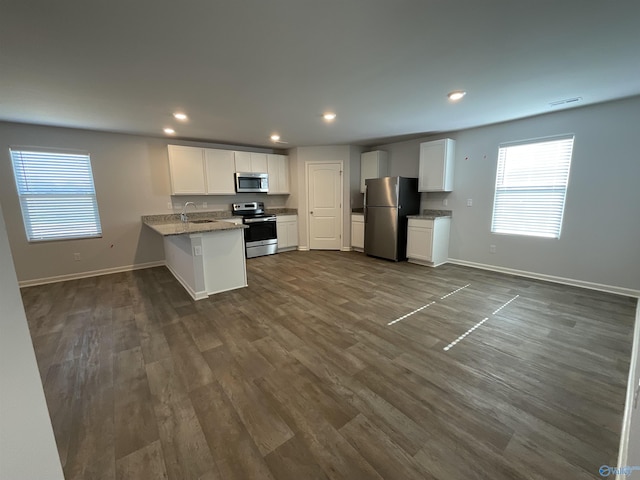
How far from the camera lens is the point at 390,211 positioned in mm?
5027

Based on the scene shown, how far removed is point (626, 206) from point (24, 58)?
6298 mm

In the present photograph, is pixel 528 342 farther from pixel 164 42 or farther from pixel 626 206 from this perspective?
pixel 164 42

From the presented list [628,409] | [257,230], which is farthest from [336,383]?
[257,230]

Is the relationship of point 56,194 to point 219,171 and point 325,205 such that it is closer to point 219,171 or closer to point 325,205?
point 219,171

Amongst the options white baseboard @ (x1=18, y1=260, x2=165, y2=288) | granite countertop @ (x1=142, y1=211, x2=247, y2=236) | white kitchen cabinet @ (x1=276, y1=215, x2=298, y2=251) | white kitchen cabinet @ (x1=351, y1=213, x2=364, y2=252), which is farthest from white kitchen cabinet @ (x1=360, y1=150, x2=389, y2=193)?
white baseboard @ (x1=18, y1=260, x2=165, y2=288)

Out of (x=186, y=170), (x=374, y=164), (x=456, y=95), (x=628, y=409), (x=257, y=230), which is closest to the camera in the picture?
(x=628, y=409)

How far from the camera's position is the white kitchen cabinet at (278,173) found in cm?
597

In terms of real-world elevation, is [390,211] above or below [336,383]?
above

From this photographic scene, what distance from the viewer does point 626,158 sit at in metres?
3.12

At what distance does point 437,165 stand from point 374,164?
Result: 144cm

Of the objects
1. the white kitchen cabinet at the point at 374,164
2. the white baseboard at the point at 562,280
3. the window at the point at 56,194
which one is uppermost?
the white kitchen cabinet at the point at 374,164

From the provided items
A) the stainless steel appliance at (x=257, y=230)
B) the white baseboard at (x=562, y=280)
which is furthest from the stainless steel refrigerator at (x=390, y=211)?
the stainless steel appliance at (x=257, y=230)

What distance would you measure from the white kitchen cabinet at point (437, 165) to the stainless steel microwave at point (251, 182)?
336cm

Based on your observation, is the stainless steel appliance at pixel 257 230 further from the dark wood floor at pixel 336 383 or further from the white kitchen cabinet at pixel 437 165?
the white kitchen cabinet at pixel 437 165
